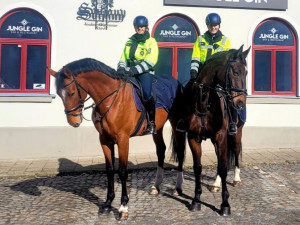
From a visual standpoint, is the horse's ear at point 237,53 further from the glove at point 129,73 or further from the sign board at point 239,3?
the sign board at point 239,3

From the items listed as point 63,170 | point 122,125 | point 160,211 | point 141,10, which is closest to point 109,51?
point 141,10

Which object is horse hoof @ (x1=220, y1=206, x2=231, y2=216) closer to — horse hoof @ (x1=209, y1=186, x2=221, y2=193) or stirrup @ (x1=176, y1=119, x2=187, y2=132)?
horse hoof @ (x1=209, y1=186, x2=221, y2=193)

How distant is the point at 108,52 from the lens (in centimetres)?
810

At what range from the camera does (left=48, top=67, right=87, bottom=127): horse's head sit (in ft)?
12.4

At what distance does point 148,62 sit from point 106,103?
957 millimetres

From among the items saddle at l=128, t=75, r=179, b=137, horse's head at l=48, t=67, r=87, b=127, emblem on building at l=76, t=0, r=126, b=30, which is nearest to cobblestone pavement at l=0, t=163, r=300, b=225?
saddle at l=128, t=75, r=179, b=137

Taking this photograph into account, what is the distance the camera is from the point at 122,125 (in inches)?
167

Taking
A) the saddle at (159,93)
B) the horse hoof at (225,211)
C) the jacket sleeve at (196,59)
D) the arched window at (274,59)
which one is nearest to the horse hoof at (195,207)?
the horse hoof at (225,211)

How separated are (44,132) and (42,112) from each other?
0.53 metres

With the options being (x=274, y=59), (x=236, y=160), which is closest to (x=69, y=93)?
(x=236, y=160)

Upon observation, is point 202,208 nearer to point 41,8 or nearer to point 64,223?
point 64,223

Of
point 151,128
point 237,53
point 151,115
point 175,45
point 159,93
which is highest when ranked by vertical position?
point 175,45

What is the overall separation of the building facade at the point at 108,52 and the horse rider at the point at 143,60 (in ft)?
11.5

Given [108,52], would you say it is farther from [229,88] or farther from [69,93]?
[229,88]
